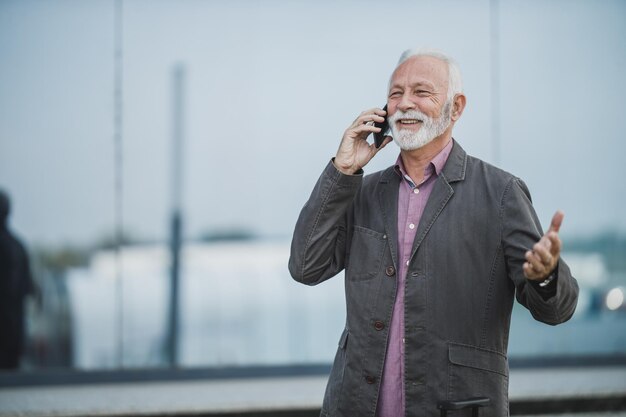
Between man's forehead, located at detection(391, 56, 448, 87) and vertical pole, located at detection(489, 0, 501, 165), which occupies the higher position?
vertical pole, located at detection(489, 0, 501, 165)

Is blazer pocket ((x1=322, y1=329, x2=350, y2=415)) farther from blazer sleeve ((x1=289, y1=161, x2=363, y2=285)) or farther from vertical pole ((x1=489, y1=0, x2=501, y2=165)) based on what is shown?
vertical pole ((x1=489, y1=0, x2=501, y2=165))

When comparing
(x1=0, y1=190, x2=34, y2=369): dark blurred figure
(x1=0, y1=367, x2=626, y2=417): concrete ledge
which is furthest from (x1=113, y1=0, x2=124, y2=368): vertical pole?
(x1=0, y1=190, x2=34, y2=369): dark blurred figure

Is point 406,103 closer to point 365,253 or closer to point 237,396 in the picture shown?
point 365,253

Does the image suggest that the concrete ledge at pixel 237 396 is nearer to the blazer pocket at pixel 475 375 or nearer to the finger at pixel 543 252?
the blazer pocket at pixel 475 375

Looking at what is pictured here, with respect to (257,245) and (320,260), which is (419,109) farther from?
(257,245)

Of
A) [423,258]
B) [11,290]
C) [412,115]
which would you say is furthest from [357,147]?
[11,290]

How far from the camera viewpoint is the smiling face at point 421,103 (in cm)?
297

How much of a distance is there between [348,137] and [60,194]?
3.76m

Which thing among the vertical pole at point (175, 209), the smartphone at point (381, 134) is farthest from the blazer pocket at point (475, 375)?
the vertical pole at point (175, 209)

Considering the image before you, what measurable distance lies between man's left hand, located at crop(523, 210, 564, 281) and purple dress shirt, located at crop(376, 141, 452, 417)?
0.46 m

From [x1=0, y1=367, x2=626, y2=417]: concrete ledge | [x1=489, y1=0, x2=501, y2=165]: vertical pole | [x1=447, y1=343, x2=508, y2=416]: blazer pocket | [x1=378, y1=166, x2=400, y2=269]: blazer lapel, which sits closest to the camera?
[x1=447, y1=343, x2=508, y2=416]: blazer pocket

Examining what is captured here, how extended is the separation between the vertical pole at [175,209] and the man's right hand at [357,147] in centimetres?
355

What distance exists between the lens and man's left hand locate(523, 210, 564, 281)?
2.52 m

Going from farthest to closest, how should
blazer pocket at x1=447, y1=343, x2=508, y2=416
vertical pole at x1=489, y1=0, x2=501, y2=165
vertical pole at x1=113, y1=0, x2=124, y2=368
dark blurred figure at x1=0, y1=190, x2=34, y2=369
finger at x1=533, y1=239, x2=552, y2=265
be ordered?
vertical pole at x1=489, y1=0, x2=501, y2=165
vertical pole at x1=113, y1=0, x2=124, y2=368
dark blurred figure at x1=0, y1=190, x2=34, y2=369
blazer pocket at x1=447, y1=343, x2=508, y2=416
finger at x1=533, y1=239, x2=552, y2=265
